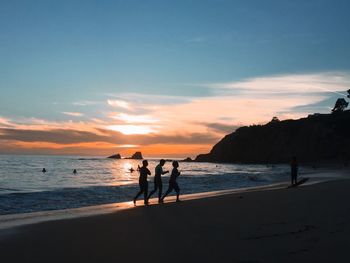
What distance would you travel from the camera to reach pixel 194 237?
8.61 m

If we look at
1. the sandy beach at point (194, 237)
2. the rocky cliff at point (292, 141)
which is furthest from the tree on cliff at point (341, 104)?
the sandy beach at point (194, 237)

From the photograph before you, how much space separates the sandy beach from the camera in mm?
7043

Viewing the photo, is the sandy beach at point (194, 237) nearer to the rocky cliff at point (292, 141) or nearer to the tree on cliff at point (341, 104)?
the rocky cliff at point (292, 141)

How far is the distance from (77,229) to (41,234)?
0.92 metres

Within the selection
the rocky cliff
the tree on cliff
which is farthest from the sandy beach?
the tree on cliff

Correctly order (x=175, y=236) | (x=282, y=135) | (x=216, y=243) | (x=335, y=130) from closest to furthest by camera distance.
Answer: (x=216, y=243) → (x=175, y=236) → (x=335, y=130) → (x=282, y=135)

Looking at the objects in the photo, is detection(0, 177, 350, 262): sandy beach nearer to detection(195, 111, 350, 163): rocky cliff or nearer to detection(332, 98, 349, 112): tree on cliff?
detection(195, 111, 350, 163): rocky cliff

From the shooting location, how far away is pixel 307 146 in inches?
4614

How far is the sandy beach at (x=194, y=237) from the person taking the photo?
7043 millimetres

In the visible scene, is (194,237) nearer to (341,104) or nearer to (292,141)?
(292,141)

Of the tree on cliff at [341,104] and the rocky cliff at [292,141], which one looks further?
the tree on cliff at [341,104]

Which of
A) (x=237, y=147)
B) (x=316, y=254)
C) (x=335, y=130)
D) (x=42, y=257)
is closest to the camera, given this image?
(x=316, y=254)

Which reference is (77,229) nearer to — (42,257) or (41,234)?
(41,234)

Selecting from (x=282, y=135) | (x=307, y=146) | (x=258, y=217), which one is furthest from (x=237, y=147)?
(x=258, y=217)
